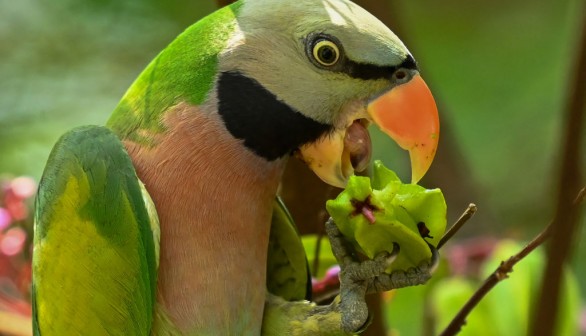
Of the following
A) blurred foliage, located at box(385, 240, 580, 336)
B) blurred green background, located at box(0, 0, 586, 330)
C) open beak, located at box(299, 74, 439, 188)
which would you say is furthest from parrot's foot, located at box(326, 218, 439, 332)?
Answer: blurred green background, located at box(0, 0, 586, 330)

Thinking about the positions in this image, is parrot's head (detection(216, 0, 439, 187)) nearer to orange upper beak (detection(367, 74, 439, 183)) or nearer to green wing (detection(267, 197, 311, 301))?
orange upper beak (detection(367, 74, 439, 183))

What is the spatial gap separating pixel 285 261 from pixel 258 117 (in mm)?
254

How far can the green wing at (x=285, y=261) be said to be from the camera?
1.17 metres

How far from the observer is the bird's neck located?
1020 mm

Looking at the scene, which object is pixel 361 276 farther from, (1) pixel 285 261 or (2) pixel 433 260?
(1) pixel 285 261

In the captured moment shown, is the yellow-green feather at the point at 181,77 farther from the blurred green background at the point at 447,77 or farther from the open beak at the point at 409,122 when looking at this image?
the blurred green background at the point at 447,77

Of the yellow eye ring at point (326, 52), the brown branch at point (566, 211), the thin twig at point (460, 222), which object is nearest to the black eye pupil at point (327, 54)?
the yellow eye ring at point (326, 52)

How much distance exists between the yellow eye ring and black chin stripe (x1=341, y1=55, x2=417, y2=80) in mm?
15

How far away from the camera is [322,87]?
0.99m

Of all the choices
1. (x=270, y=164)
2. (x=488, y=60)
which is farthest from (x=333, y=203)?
(x=488, y=60)

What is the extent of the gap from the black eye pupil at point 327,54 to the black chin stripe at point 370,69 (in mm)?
17

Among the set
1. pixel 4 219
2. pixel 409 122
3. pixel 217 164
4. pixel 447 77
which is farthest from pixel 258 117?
pixel 447 77

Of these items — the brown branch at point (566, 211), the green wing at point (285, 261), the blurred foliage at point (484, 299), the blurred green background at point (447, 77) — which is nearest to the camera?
the brown branch at point (566, 211)

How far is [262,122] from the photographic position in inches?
40.3
